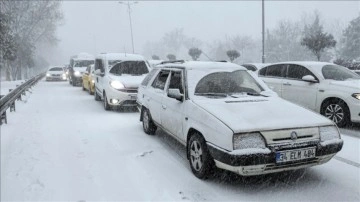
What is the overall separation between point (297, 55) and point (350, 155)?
65.4m

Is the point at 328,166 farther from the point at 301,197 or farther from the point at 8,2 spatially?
the point at 8,2

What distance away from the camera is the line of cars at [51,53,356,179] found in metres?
4.27

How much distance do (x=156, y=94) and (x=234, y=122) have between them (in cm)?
272

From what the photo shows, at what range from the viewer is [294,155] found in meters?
4.30

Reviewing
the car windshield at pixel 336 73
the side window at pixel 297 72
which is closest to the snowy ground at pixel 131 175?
the car windshield at pixel 336 73

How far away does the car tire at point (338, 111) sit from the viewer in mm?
7953

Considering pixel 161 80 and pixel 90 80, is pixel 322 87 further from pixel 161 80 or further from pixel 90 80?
pixel 90 80

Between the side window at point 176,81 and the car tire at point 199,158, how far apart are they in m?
1.03

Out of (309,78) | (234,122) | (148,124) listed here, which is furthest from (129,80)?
(234,122)

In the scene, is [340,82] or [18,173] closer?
[18,173]

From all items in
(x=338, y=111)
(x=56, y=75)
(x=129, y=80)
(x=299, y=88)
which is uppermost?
(x=129, y=80)

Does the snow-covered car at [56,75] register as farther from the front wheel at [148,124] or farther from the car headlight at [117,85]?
the front wheel at [148,124]

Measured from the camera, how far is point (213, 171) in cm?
483

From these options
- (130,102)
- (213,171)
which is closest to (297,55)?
(130,102)
